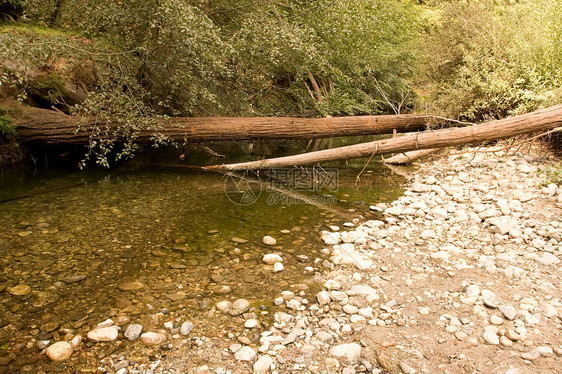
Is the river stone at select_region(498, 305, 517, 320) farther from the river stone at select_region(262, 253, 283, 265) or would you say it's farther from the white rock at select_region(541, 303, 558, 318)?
the river stone at select_region(262, 253, 283, 265)

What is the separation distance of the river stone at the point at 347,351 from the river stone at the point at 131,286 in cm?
188

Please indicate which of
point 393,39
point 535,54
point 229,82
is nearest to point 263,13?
point 229,82

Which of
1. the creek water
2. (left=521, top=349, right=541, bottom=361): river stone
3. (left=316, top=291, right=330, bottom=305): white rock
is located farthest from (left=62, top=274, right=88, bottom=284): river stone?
(left=521, top=349, right=541, bottom=361): river stone

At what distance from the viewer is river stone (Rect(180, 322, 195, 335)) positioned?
2756mm

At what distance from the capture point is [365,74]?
479 inches

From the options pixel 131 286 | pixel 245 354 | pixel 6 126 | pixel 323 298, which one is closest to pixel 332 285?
pixel 323 298

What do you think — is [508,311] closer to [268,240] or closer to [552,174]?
[268,240]

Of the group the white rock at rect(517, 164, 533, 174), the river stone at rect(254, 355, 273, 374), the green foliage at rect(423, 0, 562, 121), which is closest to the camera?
the river stone at rect(254, 355, 273, 374)

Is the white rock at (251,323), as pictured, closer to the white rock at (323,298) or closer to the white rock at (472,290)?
the white rock at (323,298)

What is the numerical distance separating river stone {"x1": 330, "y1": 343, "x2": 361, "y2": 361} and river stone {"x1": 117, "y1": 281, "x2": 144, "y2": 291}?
6.17ft

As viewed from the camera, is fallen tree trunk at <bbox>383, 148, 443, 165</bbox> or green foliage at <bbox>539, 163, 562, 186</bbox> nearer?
green foliage at <bbox>539, 163, 562, 186</bbox>

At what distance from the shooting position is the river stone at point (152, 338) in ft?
8.63

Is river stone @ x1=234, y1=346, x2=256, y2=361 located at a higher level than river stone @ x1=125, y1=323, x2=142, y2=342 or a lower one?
higher
